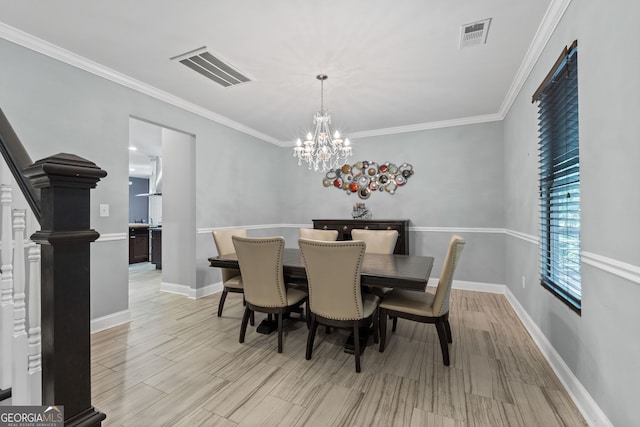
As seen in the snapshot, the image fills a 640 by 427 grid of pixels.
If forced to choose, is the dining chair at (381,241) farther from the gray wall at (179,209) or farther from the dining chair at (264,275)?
the gray wall at (179,209)

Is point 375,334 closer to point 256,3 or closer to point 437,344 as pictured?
point 437,344

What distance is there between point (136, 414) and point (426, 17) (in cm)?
316

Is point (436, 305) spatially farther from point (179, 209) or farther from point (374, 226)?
point (179, 209)

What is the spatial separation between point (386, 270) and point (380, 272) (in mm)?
93

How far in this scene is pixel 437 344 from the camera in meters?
2.49

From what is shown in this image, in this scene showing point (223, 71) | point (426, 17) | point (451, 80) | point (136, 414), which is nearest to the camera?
point (136, 414)

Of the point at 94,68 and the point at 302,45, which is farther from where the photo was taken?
the point at 94,68

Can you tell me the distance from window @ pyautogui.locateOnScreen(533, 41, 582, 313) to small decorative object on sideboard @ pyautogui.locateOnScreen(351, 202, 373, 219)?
104 inches

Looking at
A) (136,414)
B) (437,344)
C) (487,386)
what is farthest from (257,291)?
(487,386)

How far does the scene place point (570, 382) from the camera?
1.80m

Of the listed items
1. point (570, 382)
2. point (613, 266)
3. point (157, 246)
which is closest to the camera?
point (613, 266)

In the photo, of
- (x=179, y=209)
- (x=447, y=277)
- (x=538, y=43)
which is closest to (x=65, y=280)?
(x=447, y=277)

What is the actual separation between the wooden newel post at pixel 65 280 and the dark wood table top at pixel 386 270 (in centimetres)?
162

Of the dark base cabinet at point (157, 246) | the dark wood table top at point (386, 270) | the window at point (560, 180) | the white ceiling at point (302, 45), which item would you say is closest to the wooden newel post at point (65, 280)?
the dark wood table top at point (386, 270)
